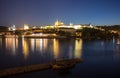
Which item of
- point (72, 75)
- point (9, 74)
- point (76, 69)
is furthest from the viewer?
point (76, 69)

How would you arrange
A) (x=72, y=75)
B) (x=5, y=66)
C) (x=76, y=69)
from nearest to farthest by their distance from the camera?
1. (x=72, y=75)
2. (x=76, y=69)
3. (x=5, y=66)

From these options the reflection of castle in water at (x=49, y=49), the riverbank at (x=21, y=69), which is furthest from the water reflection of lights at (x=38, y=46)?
the riverbank at (x=21, y=69)

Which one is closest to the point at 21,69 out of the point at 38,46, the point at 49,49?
the point at 49,49

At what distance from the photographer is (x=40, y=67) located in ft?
31.2

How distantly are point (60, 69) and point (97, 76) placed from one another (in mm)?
1649

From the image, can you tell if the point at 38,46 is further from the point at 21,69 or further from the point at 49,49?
the point at 21,69

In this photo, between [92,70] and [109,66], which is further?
[109,66]

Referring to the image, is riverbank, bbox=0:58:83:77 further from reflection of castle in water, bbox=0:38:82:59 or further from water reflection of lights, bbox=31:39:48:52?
water reflection of lights, bbox=31:39:48:52

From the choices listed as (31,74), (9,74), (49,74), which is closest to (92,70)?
(49,74)

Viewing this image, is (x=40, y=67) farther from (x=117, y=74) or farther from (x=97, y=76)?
(x=117, y=74)

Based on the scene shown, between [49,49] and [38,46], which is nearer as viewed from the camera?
[49,49]

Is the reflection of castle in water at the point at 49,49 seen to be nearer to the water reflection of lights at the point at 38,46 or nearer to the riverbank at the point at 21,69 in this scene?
the water reflection of lights at the point at 38,46

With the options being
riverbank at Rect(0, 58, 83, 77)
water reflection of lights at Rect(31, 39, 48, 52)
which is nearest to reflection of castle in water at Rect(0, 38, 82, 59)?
water reflection of lights at Rect(31, 39, 48, 52)

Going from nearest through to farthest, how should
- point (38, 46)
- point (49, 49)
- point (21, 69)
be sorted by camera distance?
point (21, 69) < point (49, 49) < point (38, 46)
